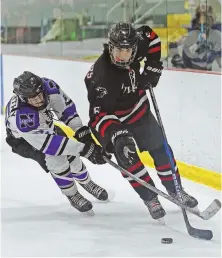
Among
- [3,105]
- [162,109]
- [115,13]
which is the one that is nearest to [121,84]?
[162,109]

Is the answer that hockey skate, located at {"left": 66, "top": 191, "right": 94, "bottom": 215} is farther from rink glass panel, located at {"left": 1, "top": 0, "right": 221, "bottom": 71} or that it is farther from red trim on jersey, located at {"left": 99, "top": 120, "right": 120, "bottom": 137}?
rink glass panel, located at {"left": 1, "top": 0, "right": 221, "bottom": 71}

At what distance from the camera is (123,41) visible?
330 centimetres

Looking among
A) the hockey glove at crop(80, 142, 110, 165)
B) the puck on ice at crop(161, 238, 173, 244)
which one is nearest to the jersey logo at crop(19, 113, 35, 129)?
the hockey glove at crop(80, 142, 110, 165)

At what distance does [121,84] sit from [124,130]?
28cm

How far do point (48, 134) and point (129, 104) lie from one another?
0.45 metres

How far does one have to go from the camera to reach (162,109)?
16.1 ft

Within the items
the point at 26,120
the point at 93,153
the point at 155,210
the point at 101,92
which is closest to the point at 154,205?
the point at 155,210

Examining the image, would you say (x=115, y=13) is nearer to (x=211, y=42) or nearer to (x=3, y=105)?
(x=211, y=42)

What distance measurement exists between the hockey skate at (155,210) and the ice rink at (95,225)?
0.05m

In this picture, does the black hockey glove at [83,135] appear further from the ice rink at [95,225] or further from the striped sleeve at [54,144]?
the ice rink at [95,225]

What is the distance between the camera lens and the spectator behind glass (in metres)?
4.99

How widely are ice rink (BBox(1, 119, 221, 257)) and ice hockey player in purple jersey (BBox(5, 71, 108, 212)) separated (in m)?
0.19

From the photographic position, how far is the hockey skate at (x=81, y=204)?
3803 millimetres

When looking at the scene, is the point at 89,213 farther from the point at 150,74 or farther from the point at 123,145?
the point at 150,74
